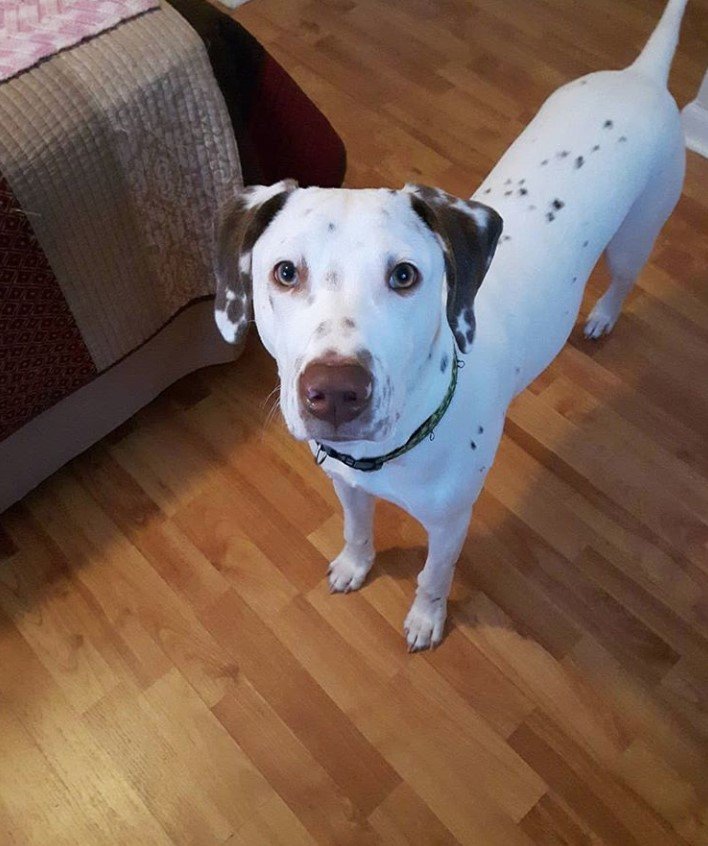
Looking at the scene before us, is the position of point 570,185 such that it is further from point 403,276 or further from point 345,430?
point 345,430

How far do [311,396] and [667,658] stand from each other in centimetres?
135

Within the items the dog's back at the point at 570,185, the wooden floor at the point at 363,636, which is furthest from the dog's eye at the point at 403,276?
the wooden floor at the point at 363,636

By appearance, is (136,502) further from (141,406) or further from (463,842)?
(463,842)

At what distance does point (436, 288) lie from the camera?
49.1 inches

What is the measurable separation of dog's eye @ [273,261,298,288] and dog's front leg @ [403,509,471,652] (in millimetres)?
610

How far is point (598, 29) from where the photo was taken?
3311 millimetres

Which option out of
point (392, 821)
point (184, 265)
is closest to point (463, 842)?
point (392, 821)

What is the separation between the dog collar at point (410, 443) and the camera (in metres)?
1.35

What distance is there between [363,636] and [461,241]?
112 centimetres

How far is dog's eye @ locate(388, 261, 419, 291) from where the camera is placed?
3.86 ft

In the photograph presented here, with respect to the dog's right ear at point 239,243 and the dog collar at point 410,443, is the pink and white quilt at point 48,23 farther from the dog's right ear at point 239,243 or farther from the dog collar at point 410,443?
the dog collar at point 410,443

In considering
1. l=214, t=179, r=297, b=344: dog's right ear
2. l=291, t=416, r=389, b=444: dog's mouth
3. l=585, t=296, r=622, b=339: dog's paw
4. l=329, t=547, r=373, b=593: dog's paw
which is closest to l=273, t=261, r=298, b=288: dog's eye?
l=214, t=179, r=297, b=344: dog's right ear

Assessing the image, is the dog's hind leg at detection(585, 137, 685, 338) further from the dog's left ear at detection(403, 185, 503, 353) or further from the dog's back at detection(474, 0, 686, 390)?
the dog's left ear at detection(403, 185, 503, 353)

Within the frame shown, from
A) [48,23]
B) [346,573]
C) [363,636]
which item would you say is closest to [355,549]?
[346,573]
